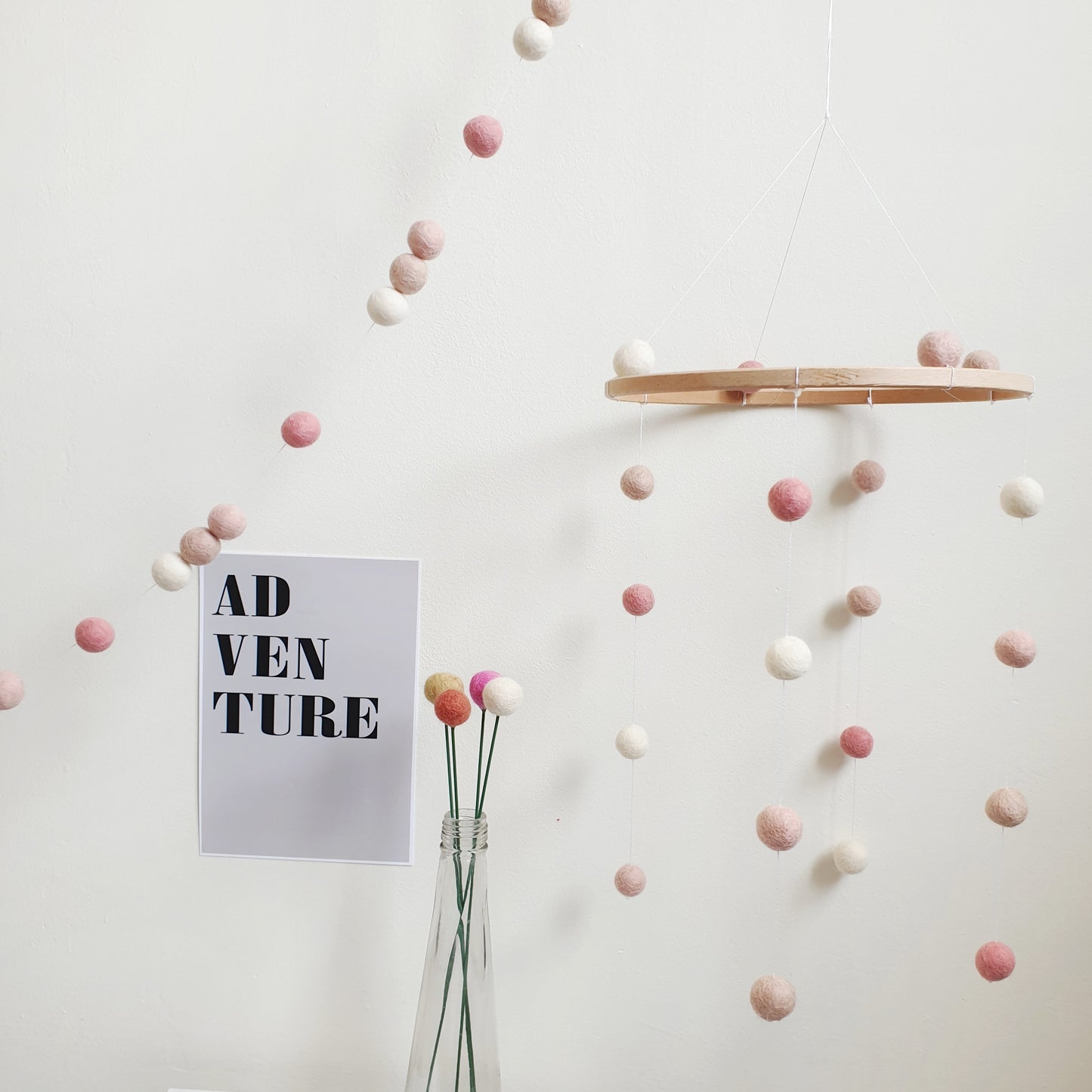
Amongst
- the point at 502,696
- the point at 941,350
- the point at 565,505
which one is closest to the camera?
the point at 941,350

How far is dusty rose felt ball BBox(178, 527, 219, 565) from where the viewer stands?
86cm

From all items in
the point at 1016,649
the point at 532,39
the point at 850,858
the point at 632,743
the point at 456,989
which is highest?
the point at 532,39

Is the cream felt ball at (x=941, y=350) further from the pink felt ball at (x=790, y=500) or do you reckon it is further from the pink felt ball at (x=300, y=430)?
the pink felt ball at (x=300, y=430)

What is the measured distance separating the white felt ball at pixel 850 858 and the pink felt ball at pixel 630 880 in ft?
0.63

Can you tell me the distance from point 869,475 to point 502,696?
1.33 feet

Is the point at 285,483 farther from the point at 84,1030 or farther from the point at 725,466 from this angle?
the point at 84,1030

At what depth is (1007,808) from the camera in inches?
33.1

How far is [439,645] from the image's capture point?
→ 0.97m

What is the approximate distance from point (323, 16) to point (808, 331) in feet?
1.83

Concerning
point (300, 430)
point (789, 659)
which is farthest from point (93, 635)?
point (789, 659)

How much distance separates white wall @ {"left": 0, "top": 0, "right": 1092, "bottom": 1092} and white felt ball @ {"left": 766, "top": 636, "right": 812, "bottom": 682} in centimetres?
22

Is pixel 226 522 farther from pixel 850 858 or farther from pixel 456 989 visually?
pixel 850 858

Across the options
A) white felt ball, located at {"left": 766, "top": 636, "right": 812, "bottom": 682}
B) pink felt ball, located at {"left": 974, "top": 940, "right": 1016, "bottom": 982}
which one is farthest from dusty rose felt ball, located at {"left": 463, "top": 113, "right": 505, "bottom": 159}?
pink felt ball, located at {"left": 974, "top": 940, "right": 1016, "bottom": 982}

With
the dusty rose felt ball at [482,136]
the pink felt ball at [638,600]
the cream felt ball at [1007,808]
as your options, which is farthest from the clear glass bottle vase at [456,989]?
the dusty rose felt ball at [482,136]
